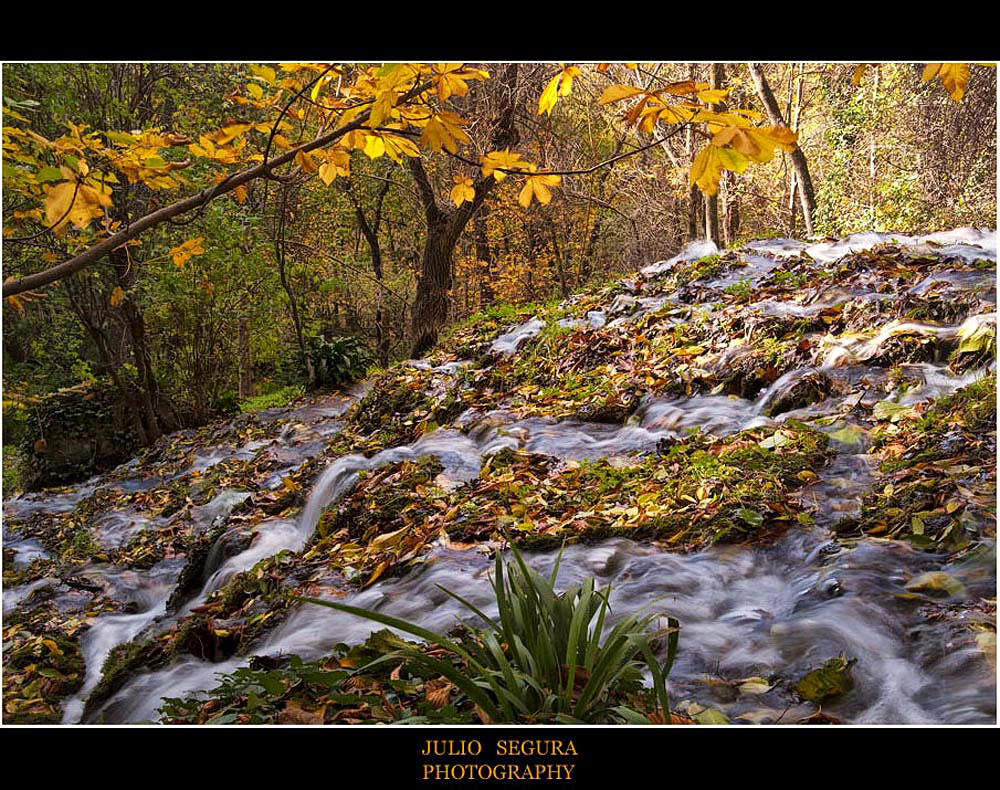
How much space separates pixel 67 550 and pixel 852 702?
426cm

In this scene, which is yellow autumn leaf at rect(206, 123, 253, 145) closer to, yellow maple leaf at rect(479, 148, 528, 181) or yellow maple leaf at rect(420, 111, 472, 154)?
yellow maple leaf at rect(420, 111, 472, 154)

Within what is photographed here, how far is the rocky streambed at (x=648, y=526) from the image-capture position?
1.61 meters

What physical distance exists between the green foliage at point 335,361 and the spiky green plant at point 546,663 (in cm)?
636

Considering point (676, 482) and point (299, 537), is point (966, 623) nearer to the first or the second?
point (676, 482)

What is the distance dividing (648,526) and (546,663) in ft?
3.34

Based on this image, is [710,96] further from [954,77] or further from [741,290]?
[741,290]

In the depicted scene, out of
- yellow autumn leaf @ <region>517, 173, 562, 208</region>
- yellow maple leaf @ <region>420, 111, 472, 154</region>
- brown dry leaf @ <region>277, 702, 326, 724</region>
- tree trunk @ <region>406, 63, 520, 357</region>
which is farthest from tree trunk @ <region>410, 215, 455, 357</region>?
brown dry leaf @ <region>277, 702, 326, 724</region>

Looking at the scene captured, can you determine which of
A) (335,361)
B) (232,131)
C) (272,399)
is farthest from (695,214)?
(232,131)

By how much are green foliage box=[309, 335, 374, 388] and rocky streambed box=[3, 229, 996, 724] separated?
8.40 ft

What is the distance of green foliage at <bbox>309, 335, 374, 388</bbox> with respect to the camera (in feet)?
24.6

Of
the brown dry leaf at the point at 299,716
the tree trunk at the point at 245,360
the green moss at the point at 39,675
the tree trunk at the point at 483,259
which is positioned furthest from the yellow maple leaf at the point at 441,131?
the tree trunk at the point at 483,259

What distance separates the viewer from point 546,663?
4.57 ft

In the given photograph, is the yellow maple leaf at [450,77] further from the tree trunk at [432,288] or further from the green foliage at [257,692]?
the tree trunk at [432,288]

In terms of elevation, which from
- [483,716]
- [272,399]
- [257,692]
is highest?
[483,716]
